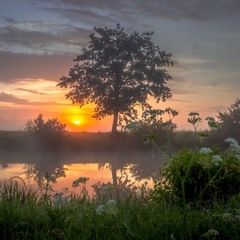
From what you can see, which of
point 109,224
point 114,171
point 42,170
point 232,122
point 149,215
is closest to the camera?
point 109,224

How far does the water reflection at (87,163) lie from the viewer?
78.5ft

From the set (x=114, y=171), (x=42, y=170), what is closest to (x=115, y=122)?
(x=114, y=171)

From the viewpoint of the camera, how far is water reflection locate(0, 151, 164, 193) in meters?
23.9

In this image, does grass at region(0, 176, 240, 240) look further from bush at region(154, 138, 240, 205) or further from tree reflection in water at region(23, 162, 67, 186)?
tree reflection in water at region(23, 162, 67, 186)

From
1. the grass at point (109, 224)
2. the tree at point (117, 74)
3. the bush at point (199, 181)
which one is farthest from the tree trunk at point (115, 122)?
the grass at point (109, 224)

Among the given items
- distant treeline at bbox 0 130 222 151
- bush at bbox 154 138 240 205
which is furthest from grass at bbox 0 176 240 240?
distant treeline at bbox 0 130 222 151

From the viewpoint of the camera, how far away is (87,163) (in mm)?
31156

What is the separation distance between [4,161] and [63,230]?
1000 inches

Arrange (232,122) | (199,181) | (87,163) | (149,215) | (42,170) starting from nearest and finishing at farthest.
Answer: (149,215) < (199,181) < (42,170) < (87,163) < (232,122)

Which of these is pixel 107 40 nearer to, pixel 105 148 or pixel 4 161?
pixel 105 148

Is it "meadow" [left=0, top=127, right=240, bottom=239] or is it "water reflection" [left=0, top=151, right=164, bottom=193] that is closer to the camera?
"meadow" [left=0, top=127, right=240, bottom=239]

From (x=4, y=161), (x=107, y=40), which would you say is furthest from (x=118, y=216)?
(x=107, y=40)

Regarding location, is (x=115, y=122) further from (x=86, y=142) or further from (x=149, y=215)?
(x=149, y=215)

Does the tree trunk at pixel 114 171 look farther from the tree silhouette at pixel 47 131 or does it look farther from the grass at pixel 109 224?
the grass at pixel 109 224
